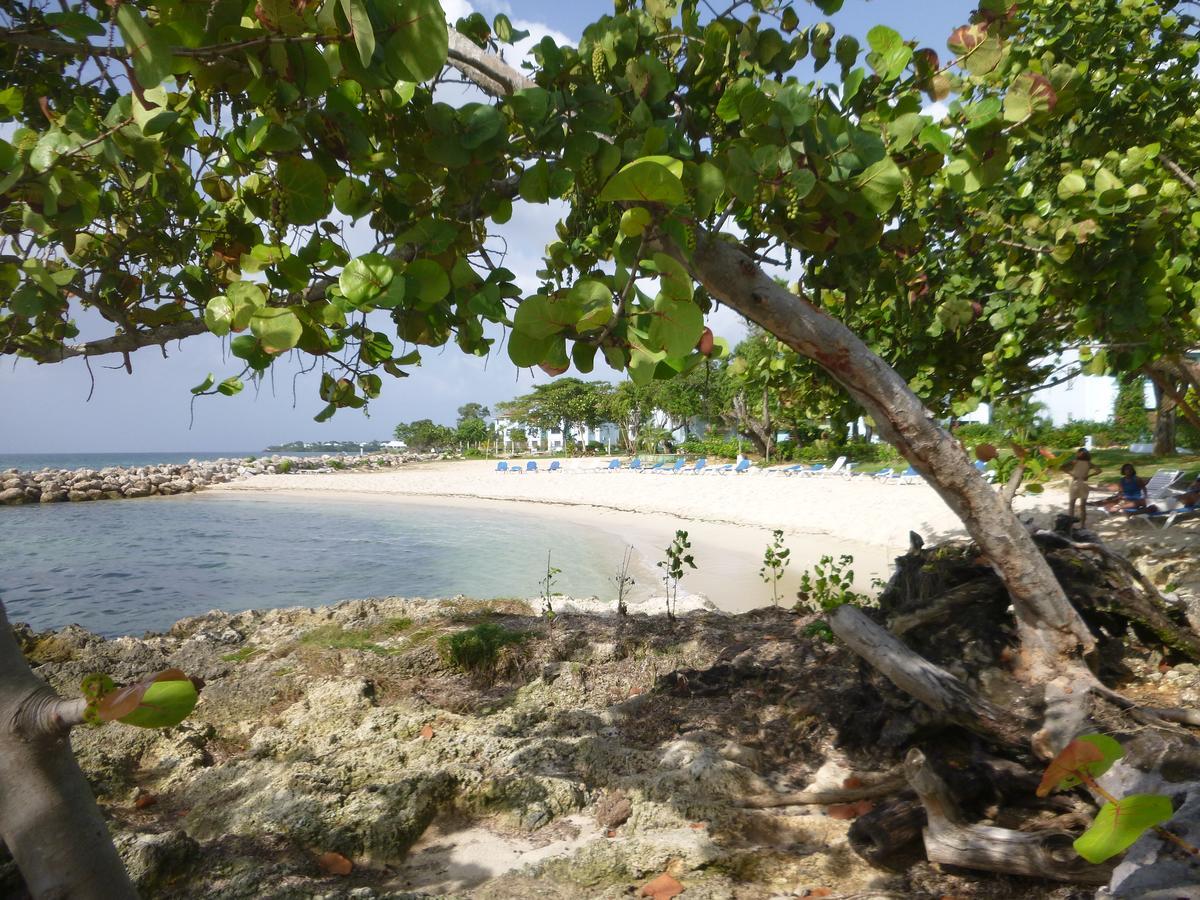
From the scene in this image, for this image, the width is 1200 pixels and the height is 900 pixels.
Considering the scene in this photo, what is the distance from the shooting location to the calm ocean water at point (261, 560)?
12852 millimetres

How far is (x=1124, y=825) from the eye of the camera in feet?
3.85

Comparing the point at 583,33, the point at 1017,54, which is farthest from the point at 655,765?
the point at 1017,54

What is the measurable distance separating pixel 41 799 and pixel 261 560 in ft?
60.8

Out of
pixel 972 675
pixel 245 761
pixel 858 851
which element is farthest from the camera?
pixel 245 761

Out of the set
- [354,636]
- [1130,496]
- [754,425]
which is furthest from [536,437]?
[354,636]

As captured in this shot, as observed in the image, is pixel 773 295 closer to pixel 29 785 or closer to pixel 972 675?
pixel 972 675

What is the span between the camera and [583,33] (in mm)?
1993

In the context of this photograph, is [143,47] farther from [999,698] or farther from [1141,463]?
[1141,463]

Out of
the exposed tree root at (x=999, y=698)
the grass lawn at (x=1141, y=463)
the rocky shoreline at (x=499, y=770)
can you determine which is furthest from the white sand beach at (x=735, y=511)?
the exposed tree root at (x=999, y=698)

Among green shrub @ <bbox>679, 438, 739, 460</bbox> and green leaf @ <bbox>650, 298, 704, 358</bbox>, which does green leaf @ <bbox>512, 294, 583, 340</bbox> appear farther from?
green shrub @ <bbox>679, 438, 739, 460</bbox>

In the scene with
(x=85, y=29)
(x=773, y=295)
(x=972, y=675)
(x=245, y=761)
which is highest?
(x=85, y=29)

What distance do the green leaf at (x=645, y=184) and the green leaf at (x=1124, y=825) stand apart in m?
1.25

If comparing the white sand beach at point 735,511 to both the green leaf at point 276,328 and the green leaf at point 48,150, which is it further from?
the green leaf at point 48,150

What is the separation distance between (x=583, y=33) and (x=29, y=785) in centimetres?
224
